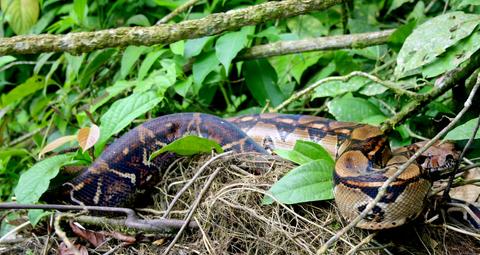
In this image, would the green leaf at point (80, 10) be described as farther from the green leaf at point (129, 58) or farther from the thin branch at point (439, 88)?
the thin branch at point (439, 88)

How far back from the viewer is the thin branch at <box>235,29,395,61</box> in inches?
170

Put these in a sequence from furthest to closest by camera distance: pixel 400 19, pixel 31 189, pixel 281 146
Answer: pixel 400 19 → pixel 281 146 → pixel 31 189

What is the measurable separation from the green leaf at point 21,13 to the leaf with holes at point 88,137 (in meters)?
1.66

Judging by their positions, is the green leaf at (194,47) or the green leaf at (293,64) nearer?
the green leaf at (194,47)

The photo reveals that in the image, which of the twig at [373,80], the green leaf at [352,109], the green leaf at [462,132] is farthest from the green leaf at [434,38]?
the green leaf at [352,109]

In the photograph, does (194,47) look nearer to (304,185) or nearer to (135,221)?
(135,221)

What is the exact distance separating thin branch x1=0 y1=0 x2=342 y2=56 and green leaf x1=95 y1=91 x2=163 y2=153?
42 cm

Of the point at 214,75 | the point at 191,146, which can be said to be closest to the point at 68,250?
the point at 191,146

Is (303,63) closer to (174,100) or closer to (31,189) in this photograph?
(174,100)

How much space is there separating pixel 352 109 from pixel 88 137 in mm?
1781

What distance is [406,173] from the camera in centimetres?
270

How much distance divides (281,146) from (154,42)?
1.21 meters

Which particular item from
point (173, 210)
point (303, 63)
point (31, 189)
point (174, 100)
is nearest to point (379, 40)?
point (303, 63)

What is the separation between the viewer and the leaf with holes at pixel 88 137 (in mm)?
3465
